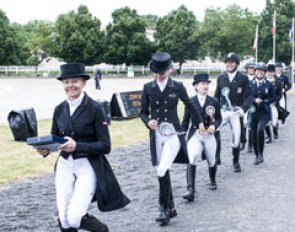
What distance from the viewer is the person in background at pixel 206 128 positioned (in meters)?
8.30

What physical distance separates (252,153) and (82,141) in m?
8.19

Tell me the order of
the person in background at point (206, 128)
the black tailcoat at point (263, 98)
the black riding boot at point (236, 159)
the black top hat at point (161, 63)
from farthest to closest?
the black tailcoat at point (263, 98) → the black riding boot at point (236, 159) → the person in background at point (206, 128) → the black top hat at point (161, 63)

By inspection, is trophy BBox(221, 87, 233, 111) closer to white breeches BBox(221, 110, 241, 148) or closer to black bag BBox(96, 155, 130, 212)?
white breeches BBox(221, 110, 241, 148)

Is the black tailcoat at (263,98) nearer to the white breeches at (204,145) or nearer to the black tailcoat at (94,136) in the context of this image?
the white breeches at (204,145)

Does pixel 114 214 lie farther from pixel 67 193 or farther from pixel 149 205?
pixel 67 193

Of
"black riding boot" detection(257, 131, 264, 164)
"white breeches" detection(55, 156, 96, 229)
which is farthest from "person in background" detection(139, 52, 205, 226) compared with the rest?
"black riding boot" detection(257, 131, 264, 164)

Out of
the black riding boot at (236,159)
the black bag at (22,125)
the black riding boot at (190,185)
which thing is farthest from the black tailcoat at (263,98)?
the black bag at (22,125)

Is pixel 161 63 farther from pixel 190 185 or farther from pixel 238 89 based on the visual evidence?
pixel 238 89

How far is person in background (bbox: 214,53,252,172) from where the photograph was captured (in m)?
10.1

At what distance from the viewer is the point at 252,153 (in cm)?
1267

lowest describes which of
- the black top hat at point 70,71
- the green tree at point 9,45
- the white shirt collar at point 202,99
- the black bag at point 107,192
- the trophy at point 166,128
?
the black bag at point 107,192

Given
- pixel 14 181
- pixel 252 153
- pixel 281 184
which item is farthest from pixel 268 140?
pixel 14 181

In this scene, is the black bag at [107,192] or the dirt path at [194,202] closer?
the black bag at [107,192]

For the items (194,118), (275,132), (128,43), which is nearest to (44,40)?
(128,43)
